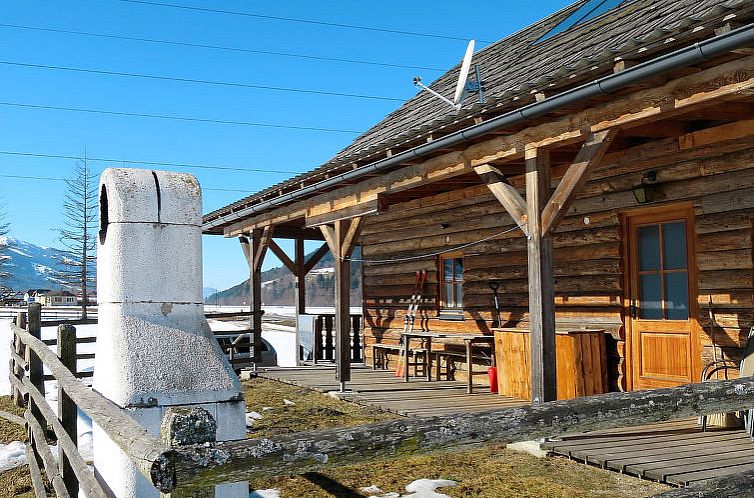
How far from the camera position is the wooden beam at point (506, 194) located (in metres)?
7.16

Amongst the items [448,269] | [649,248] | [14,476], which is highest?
[649,248]

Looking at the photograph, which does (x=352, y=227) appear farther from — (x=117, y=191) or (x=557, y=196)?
(x=117, y=191)

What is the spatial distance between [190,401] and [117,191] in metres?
1.05

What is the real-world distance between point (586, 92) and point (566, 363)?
12.7 ft

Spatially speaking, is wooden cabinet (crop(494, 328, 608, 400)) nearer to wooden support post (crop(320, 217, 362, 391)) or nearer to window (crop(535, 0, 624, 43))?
wooden support post (crop(320, 217, 362, 391))

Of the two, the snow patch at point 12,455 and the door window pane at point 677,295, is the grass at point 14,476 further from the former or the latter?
the door window pane at point 677,295

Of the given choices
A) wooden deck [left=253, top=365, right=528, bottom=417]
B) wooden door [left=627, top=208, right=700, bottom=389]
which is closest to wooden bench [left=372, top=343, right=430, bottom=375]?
wooden deck [left=253, top=365, right=528, bottom=417]

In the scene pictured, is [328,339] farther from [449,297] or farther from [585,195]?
[585,195]

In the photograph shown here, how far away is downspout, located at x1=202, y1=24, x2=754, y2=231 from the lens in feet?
15.6

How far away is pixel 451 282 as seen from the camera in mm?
12391

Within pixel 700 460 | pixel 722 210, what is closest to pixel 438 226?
pixel 722 210

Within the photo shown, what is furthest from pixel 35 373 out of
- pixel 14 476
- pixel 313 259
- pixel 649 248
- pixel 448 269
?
pixel 313 259

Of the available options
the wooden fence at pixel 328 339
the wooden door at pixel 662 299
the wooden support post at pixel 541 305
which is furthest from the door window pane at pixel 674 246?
the wooden fence at pixel 328 339

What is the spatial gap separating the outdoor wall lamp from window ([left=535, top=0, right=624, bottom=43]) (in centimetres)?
360
